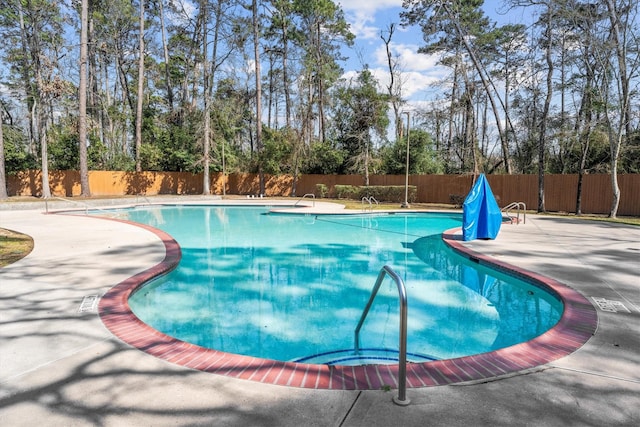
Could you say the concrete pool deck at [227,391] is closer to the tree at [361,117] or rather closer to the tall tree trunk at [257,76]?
the tree at [361,117]

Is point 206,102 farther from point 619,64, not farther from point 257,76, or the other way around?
point 619,64

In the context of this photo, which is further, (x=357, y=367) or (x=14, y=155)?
(x=14, y=155)

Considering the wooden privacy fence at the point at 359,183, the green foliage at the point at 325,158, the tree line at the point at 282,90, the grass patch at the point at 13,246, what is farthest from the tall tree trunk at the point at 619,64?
the grass patch at the point at 13,246

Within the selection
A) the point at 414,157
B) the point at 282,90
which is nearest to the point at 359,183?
the point at 414,157

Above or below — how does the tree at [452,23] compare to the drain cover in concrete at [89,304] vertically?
above

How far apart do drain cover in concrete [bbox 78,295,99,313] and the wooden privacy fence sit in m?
16.7

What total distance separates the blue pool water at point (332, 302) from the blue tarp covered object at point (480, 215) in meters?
0.84

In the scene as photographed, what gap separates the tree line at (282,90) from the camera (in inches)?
771

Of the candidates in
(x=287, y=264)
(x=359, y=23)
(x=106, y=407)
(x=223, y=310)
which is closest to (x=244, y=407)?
(x=106, y=407)

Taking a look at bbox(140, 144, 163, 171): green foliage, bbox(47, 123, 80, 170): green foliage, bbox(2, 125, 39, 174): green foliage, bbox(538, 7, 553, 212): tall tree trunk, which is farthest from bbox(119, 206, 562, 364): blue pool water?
bbox(2, 125, 39, 174): green foliage

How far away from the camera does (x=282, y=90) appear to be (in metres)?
35.3

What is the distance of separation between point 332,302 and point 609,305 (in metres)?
3.27

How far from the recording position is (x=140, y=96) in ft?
84.2

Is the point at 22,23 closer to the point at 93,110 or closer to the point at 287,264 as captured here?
the point at 93,110
